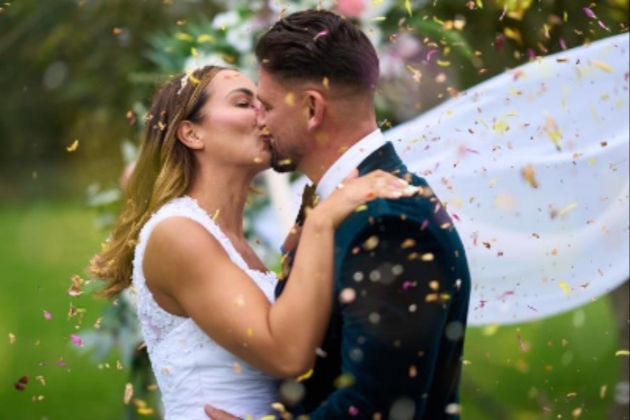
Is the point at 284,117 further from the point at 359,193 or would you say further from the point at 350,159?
the point at 359,193

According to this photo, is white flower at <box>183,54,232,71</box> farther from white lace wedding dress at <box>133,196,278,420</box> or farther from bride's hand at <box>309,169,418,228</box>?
bride's hand at <box>309,169,418,228</box>

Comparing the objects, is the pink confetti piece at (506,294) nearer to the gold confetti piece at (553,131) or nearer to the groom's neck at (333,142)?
the gold confetti piece at (553,131)

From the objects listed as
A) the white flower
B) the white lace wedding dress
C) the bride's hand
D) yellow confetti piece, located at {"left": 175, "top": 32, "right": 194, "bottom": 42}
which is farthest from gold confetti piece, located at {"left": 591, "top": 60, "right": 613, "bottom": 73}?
the bride's hand

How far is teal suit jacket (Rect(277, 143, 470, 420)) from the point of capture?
3398mm

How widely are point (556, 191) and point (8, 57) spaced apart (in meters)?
10.4

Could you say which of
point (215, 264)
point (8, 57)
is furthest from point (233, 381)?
point (8, 57)

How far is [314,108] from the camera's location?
3.68m

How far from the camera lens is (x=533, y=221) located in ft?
21.2

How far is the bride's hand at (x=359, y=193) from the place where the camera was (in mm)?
3512

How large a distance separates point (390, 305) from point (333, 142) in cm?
53

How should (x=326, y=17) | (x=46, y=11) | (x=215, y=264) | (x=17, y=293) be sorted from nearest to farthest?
(x=326, y=17) < (x=215, y=264) < (x=46, y=11) < (x=17, y=293)

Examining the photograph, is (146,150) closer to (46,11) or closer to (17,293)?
(46,11)

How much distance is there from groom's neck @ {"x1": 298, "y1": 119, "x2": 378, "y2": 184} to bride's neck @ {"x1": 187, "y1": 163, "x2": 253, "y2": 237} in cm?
65

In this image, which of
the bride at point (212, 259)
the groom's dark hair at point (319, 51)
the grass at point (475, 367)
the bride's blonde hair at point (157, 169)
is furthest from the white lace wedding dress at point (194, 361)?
the grass at point (475, 367)
